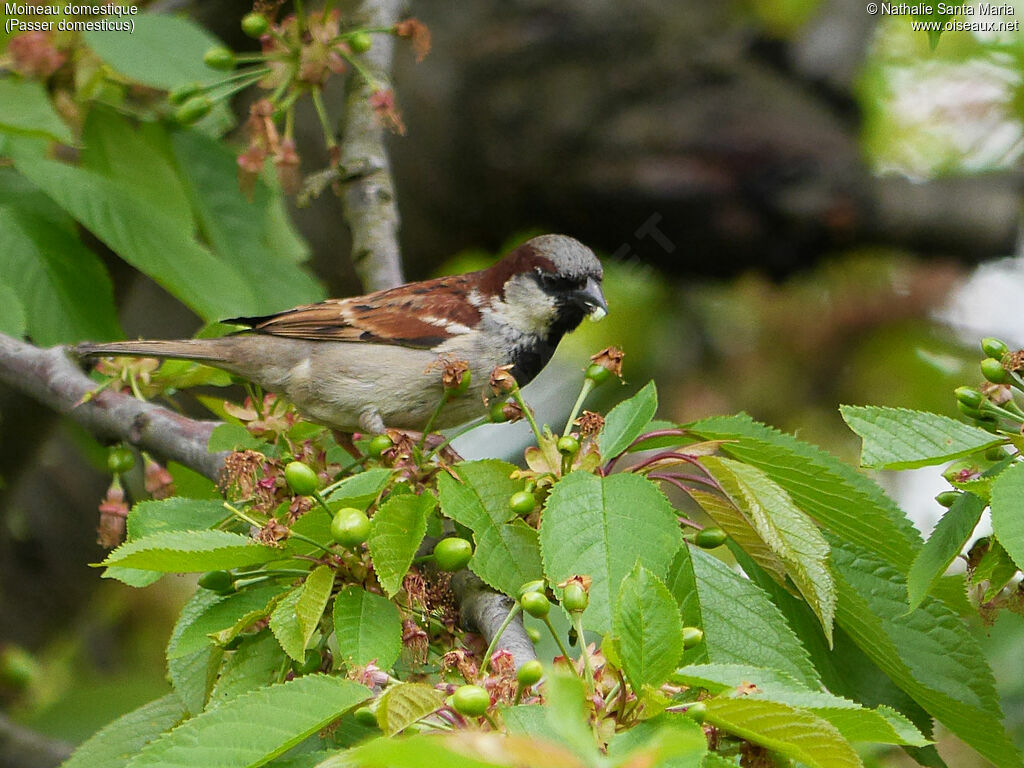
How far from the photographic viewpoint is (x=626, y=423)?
2.30 m

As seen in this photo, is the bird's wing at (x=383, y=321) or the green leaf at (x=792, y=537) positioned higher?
the green leaf at (x=792, y=537)

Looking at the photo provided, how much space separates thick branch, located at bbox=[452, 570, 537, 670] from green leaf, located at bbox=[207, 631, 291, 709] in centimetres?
38

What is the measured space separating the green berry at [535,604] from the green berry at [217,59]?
2.67 m

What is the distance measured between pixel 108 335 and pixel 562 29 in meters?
4.15

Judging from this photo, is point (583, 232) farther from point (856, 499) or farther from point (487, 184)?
point (856, 499)

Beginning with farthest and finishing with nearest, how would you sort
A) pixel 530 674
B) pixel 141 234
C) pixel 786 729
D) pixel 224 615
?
pixel 141 234 → pixel 224 615 → pixel 530 674 → pixel 786 729

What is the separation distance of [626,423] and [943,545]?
656 millimetres

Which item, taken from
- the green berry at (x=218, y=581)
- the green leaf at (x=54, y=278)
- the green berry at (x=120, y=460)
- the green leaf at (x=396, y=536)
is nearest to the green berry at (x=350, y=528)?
the green leaf at (x=396, y=536)

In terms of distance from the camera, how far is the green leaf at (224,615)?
2086mm

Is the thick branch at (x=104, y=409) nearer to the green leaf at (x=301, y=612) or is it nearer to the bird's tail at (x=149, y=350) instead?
the bird's tail at (x=149, y=350)

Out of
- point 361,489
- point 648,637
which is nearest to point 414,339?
point 361,489

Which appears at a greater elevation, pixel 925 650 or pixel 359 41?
pixel 359 41

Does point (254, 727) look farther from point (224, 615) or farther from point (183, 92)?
point (183, 92)

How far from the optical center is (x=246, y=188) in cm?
408
